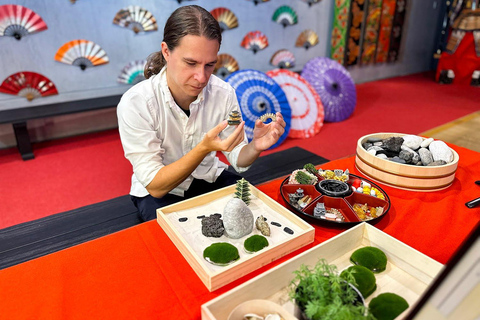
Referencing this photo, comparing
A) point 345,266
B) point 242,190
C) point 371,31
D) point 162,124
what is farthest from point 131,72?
point 371,31

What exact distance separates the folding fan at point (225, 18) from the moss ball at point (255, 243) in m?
3.77

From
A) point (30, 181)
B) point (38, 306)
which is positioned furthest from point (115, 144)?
point (38, 306)

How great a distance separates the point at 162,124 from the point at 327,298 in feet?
3.46

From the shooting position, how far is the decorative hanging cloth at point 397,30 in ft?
21.1

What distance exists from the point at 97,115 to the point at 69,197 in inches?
59.8

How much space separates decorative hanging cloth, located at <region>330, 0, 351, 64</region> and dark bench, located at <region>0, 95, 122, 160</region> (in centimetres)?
395

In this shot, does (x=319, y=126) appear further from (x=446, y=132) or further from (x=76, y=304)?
(x=76, y=304)

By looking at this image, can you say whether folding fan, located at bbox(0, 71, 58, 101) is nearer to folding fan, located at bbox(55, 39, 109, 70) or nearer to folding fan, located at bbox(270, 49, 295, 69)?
folding fan, located at bbox(55, 39, 109, 70)

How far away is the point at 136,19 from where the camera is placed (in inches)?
145

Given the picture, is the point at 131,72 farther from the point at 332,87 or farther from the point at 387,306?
the point at 387,306

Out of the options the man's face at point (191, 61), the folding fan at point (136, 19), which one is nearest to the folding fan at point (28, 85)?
the folding fan at point (136, 19)

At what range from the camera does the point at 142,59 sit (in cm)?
389

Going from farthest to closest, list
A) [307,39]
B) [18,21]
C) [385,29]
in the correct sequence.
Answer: [385,29]
[307,39]
[18,21]

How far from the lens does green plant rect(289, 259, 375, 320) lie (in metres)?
0.66
